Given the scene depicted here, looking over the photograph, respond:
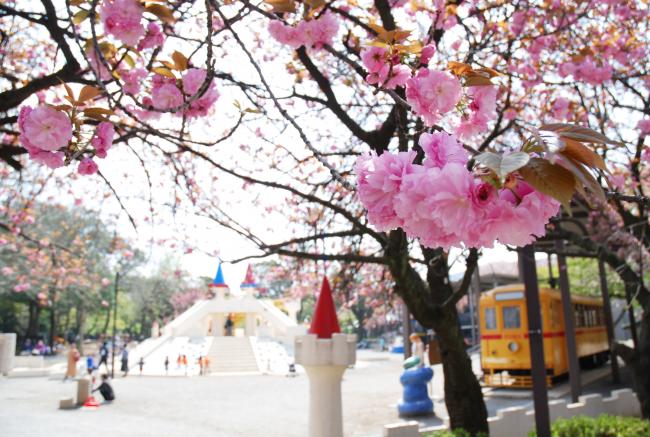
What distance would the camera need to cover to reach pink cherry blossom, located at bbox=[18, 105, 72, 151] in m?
2.11

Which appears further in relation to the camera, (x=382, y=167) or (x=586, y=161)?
(x=382, y=167)

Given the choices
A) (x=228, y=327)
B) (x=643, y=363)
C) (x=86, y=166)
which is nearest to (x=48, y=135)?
(x=86, y=166)

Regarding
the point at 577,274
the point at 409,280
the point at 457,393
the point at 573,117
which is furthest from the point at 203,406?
the point at 577,274

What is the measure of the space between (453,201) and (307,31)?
2.51 meters

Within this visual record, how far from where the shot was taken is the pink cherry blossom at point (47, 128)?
6.92ft

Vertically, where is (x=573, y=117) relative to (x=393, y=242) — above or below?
above

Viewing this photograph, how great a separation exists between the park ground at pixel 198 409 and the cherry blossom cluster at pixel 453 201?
26.3 ft

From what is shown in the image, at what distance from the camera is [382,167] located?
Result: 1.29 metres

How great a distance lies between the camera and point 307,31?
3.29 metres

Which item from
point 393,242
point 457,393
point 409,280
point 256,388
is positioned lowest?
point 256,388

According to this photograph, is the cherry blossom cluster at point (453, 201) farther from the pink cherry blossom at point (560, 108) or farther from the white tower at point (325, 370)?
the pink cherry blossom at point (560, 108)

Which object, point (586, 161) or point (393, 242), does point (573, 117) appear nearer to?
point (393, 242)

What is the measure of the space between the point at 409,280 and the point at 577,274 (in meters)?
24.3

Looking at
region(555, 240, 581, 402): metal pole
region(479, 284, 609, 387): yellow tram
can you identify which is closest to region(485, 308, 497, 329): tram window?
region(479, 284, 609, 387): yellow tram
